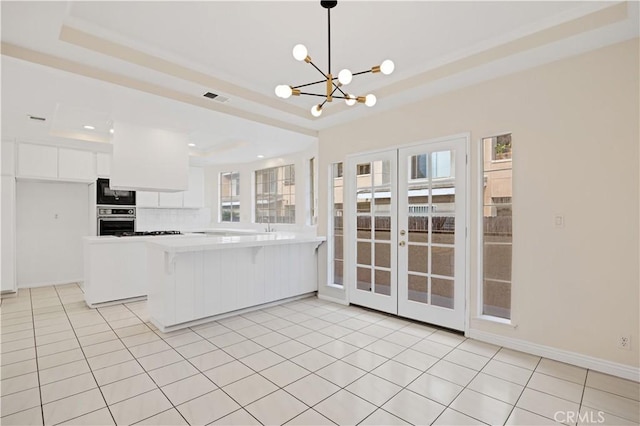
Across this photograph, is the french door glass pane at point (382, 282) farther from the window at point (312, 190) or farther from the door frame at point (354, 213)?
the window at point (312, 190)

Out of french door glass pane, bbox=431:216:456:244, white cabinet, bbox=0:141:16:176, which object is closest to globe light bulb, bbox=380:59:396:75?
french door glass pane, bbox=431:216:456:244

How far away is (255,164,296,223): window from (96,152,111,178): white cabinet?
278cm

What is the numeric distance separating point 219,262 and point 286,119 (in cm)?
208

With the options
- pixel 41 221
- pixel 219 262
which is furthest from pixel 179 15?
pixel 41 221

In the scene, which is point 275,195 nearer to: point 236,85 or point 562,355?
point 236,85

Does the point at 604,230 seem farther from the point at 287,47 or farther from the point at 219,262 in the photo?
the point at 219,262

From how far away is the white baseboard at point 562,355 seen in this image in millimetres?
2488

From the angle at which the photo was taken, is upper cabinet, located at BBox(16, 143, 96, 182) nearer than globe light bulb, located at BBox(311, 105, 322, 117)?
No

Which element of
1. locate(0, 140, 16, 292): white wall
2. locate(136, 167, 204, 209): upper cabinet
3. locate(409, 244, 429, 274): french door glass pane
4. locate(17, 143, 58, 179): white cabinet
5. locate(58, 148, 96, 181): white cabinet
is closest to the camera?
locate(409, 244, 429, 274): french door glass pane

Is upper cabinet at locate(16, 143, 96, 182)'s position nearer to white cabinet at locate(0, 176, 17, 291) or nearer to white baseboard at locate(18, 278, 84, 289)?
white cabinet at locate(0, 176, 17, 291)

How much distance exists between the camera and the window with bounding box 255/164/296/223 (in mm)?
6453

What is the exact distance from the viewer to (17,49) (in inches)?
101

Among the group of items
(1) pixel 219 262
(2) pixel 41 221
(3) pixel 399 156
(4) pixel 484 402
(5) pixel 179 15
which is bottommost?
(4) pixel 484 402

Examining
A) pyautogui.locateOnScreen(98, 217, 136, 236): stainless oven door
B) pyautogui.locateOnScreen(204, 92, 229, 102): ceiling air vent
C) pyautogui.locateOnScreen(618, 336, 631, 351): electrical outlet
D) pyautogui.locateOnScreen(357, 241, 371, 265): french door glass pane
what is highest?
pyautogui.locateOnScreen(204, 92, 229, 102): ceiling air vent
